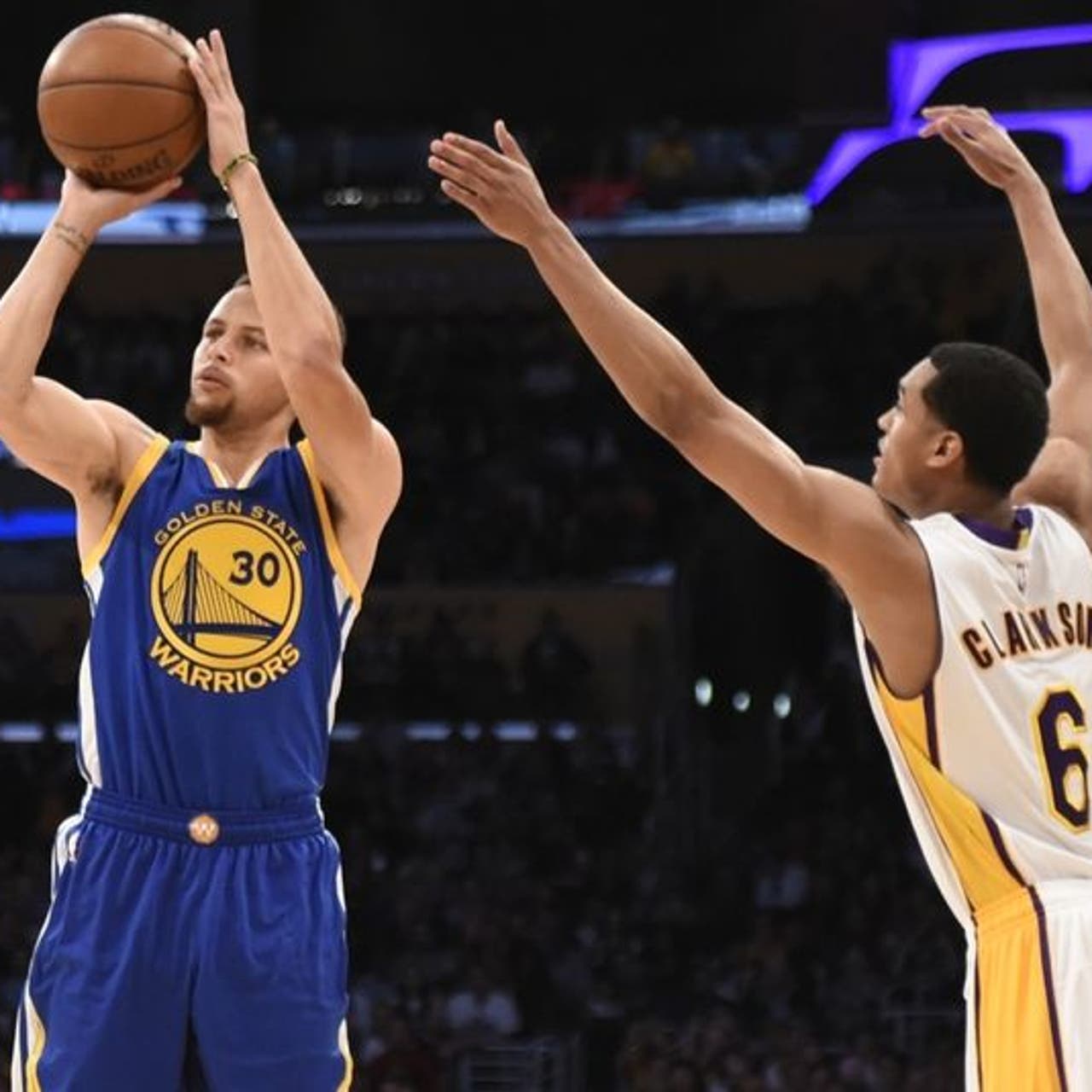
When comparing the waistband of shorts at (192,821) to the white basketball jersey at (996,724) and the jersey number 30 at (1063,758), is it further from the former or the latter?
the jersey number 30 at (1063,758)

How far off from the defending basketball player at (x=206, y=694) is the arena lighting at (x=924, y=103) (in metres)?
11.5

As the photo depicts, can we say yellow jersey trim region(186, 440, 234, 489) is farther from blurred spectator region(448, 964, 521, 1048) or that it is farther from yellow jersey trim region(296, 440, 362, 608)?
blurred spectator region(448, 964, 521, 1048)

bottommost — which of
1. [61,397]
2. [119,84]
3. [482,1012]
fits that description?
[482,1012]

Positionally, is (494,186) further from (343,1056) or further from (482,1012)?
(482,1012)

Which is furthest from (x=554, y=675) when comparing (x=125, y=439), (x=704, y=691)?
(x=125, y=439)

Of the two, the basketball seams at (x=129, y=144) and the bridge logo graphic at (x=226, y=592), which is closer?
the bridge logo graphic at (x=226, y=592)

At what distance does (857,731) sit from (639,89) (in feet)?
26.2

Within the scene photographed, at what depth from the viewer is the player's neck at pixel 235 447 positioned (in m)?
4.69

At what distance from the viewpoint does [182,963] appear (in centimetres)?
429

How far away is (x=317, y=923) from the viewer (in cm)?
443

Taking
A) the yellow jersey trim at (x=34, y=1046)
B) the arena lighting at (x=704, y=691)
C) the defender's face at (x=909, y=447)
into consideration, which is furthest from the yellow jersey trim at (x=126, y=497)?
the arena lighting at (x=704, y=691)

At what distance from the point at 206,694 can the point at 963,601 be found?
1488mm

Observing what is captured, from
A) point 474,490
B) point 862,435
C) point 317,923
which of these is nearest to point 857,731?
point 862,435

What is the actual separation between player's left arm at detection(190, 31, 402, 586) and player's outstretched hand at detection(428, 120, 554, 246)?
3.02 feet
